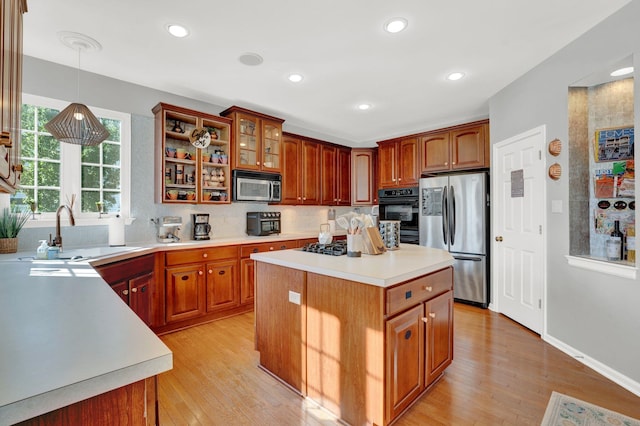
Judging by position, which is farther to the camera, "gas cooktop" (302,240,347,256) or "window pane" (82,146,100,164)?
"window pane" (82,146,100,164)

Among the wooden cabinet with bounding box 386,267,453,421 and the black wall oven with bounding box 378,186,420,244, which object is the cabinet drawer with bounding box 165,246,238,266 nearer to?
the wooden cabinet with bounding box 386,267,453,421

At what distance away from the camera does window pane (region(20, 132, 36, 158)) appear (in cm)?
277

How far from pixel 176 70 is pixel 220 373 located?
2823 millimetres

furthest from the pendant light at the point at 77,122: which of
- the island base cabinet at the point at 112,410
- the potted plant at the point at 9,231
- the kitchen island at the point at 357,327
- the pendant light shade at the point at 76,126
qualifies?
the island base cabinet at the point at 112,410

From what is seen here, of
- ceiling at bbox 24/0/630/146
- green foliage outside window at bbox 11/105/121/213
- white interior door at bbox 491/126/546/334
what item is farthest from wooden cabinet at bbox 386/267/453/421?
green foliage outside window at bbox 11/105/121/213

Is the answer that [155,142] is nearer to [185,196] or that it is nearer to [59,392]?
[185,196]

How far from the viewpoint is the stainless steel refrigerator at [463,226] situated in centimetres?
392

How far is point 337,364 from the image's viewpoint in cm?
180

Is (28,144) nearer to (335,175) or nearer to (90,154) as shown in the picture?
(90,154)

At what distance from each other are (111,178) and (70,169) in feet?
1.15

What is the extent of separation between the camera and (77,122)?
2.34m

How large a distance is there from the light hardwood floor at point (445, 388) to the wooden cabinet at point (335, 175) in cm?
297

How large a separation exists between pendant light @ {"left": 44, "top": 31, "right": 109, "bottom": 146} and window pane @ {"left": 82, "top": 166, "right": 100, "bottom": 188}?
83 centimetres

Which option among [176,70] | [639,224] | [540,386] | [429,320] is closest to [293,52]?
[176,70]
